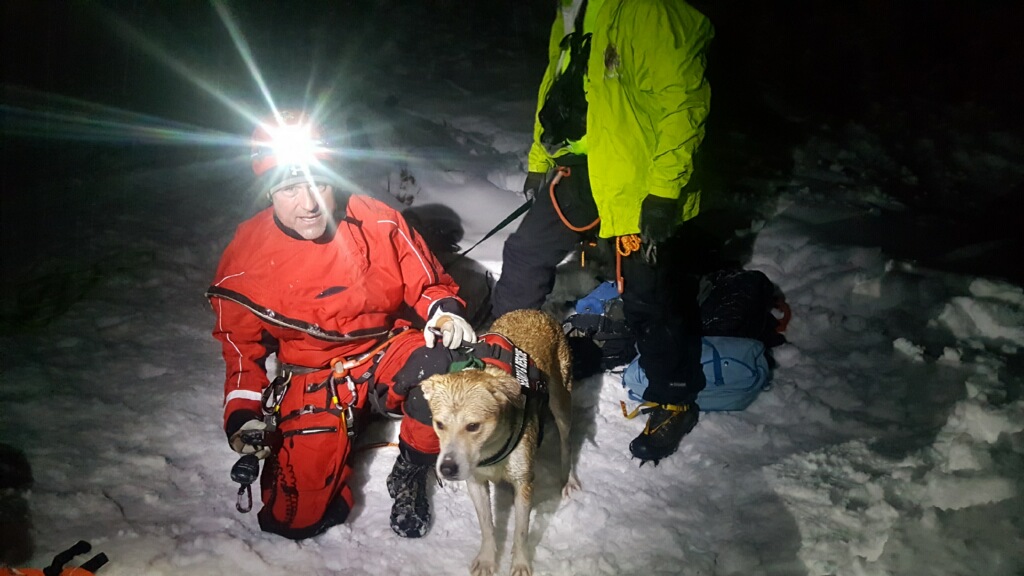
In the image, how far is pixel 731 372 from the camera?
3.50 meters

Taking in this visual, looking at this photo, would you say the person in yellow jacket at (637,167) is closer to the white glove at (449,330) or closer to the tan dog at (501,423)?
the tan dog at (501,423)

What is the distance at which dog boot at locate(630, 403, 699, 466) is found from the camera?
128 inches

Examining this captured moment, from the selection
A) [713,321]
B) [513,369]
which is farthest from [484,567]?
[713,321]

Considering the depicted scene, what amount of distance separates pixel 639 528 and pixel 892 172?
267 inches

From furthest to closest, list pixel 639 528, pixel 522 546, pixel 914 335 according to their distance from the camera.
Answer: pixel 914 335
pixel 639 528
pixel 522 546

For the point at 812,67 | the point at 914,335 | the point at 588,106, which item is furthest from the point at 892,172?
the point at 588,106

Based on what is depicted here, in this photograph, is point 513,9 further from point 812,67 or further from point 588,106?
point 588,106

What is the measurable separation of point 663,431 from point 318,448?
6.47 ft

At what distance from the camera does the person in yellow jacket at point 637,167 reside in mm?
2594

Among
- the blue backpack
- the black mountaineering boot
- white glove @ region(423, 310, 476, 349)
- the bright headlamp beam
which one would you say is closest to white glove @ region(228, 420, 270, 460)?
the black mountaineering boot

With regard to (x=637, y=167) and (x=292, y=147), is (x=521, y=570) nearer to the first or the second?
(x=637, y=167)

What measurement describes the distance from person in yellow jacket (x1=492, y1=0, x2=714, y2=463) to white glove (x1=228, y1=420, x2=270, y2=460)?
1822mm

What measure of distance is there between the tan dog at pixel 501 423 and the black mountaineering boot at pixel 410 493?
382 mm

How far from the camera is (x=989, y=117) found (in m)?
8.95
